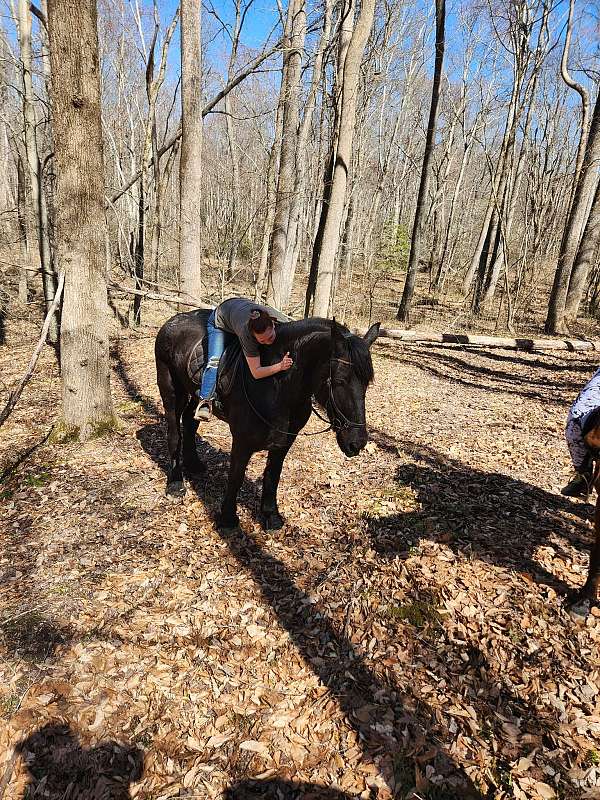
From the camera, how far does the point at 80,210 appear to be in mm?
5816

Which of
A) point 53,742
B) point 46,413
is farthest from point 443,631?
point 46,413

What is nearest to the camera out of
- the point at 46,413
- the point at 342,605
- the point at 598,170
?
the point at 342,605

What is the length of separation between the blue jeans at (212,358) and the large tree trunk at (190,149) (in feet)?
17.2

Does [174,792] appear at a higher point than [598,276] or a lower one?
lower

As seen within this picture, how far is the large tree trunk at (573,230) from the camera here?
48.2 ft

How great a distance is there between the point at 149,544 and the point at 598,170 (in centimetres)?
1811

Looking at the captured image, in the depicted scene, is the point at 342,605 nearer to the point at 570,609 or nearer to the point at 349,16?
the point at 570,609

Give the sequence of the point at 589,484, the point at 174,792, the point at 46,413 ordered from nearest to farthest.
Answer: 1. the point at 174,792
2. the point at 589,484
3. the point at 46,413

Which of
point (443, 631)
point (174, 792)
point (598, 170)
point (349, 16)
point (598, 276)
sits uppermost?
point (349, 16)

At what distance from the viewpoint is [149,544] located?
471 centimetres

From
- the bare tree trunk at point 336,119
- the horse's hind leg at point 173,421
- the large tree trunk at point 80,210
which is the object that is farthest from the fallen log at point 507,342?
the large tree trunk at point 80,210

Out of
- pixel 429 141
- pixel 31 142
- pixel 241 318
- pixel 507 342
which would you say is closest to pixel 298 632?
pixel 241 318

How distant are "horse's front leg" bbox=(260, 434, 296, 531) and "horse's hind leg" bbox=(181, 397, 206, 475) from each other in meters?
1.48

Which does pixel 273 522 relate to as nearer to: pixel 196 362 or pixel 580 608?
pixel 196 362
